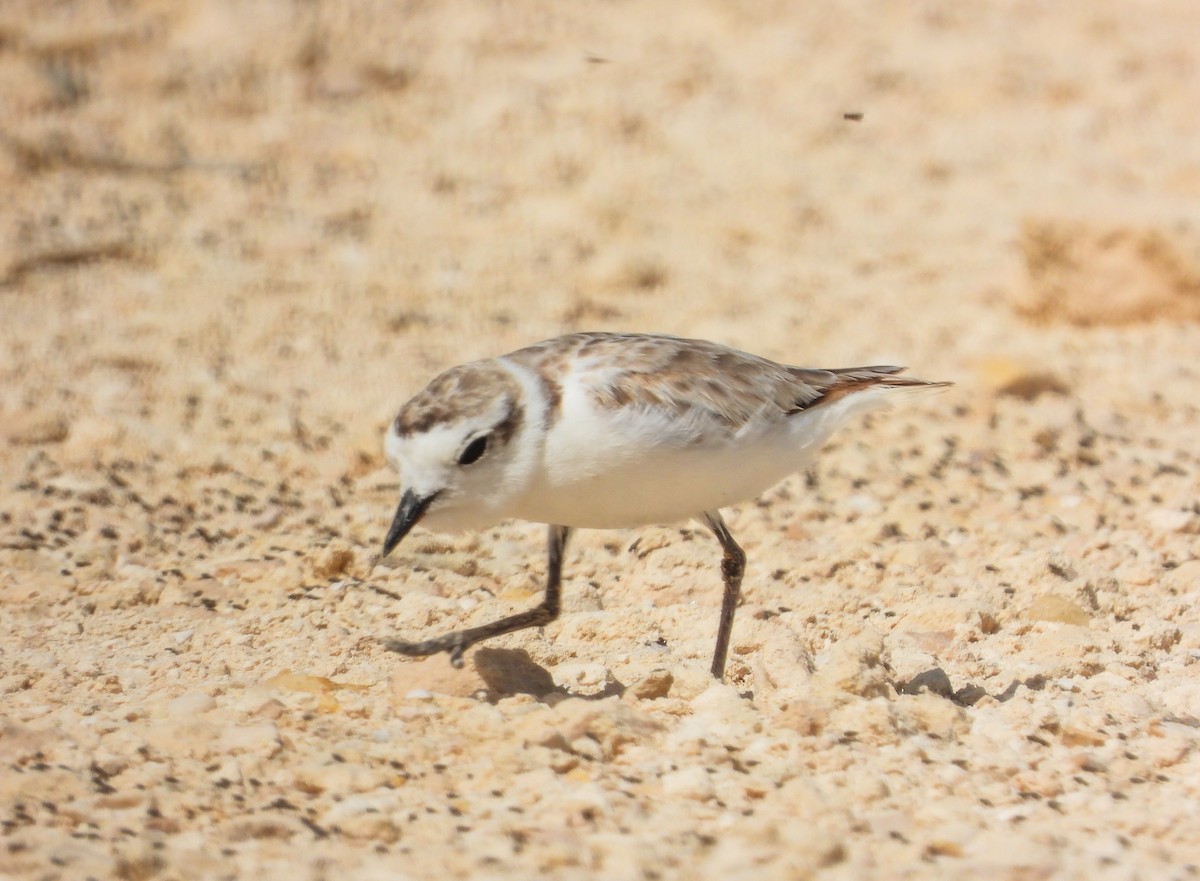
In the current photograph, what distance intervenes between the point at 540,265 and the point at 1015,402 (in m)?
2.89

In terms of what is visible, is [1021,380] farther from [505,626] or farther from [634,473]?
[505,626]

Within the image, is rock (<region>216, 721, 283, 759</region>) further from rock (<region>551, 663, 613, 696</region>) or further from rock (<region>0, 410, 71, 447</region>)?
rock (<region>0, 410, 71, 447</region>)

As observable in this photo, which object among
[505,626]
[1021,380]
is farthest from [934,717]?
[1021,380]

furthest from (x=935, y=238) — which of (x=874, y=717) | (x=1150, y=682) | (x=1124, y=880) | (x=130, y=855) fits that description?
(x=130, y=855)

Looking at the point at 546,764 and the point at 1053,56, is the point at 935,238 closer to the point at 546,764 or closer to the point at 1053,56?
the point at 1053,56

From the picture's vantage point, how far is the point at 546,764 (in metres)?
3.81

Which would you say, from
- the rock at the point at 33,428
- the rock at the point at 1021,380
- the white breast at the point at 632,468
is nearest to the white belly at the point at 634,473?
the white breast at the point at 632,468

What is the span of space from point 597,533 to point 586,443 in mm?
1793

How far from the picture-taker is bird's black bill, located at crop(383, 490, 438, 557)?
4.41 metres

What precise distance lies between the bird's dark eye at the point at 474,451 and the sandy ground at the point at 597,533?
2.21 feet

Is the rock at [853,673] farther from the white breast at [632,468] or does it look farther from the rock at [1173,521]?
the rock at [1173,521]

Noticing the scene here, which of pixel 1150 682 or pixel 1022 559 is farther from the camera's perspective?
pixel 1022 559

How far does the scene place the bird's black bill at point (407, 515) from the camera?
4.41m

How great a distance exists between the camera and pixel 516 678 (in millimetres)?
4496
